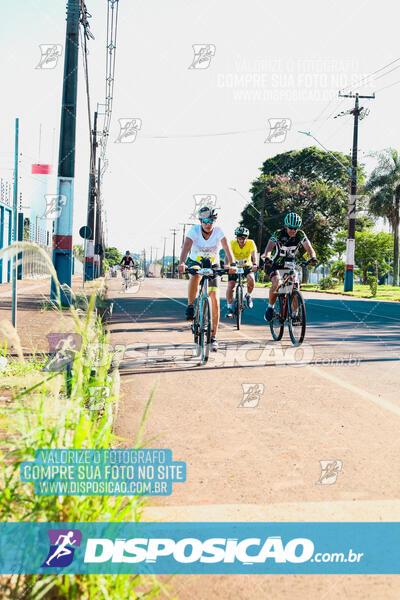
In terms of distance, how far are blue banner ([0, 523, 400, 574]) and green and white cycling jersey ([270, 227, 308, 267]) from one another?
6927 millimetres

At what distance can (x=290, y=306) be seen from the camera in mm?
9523

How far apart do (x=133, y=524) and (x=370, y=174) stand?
56.0 metres

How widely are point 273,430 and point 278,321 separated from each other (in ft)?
17.5

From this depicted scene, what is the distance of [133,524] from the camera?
2.52 metres

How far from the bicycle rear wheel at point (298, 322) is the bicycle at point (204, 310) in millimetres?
1382

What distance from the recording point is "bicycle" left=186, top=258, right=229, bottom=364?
26.5ft

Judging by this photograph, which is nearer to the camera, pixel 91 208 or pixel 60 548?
pixel 60 548

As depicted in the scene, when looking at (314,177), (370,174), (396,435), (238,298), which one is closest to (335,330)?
(238,298)

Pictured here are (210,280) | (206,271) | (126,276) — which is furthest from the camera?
(126,276)

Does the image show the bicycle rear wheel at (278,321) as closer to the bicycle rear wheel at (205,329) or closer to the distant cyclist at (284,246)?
the distant cyclist at (284,246)

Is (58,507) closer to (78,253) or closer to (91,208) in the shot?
(91,208)

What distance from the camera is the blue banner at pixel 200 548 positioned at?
2.21 m

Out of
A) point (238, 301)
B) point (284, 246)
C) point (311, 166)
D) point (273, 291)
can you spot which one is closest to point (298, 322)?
point (273, 291)

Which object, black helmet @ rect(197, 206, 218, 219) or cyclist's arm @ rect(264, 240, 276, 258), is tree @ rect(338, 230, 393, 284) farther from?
black helmet @ rect(197, 206, 218, 219)
